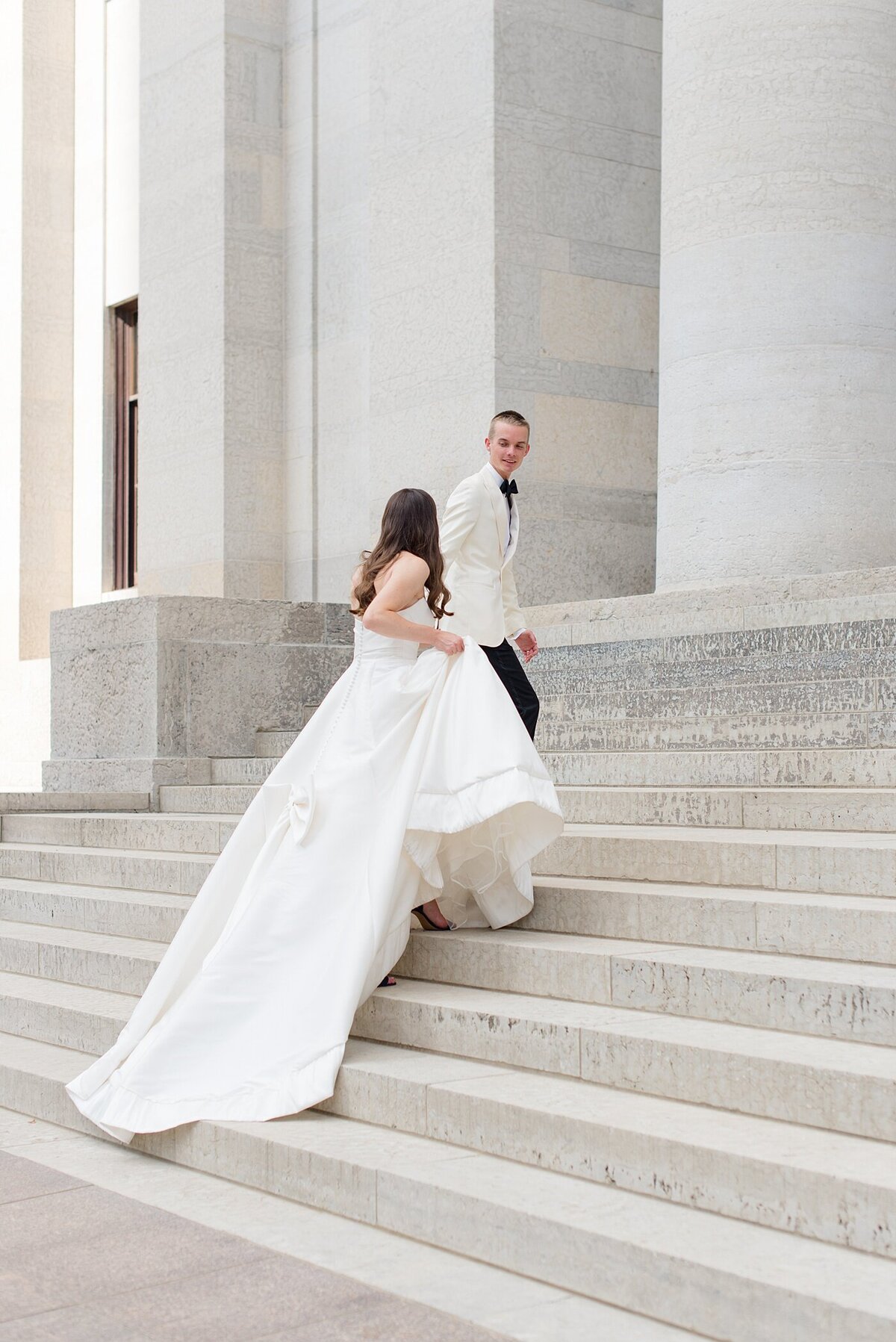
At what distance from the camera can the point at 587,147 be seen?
13.1m

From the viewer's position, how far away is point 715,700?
8664mm

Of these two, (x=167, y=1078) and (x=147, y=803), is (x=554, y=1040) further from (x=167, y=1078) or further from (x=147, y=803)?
(x=147, y=803)

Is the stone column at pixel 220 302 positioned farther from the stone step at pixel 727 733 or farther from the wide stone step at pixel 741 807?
the wide stone step at pixel 741 807

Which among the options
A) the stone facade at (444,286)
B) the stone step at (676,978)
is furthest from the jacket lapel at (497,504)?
the stone facade at (444,286)

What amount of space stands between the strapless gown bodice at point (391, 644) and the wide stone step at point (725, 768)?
2179mm

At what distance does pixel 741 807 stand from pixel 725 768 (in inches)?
34.7

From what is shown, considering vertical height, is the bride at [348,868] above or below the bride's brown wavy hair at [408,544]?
below

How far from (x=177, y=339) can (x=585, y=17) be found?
491 cm

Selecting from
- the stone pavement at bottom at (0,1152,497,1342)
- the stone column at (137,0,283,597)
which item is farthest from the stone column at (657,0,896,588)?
the stone pavement at bottom at (0,1152,497,1342)

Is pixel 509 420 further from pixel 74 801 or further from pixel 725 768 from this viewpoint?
pixel 74 801

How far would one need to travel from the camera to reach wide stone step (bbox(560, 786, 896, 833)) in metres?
6.73

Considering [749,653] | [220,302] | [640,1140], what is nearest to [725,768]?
[749,653]

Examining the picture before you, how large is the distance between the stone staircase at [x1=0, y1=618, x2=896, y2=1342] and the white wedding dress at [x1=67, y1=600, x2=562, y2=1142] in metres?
0.17

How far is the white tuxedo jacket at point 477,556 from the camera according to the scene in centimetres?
738
